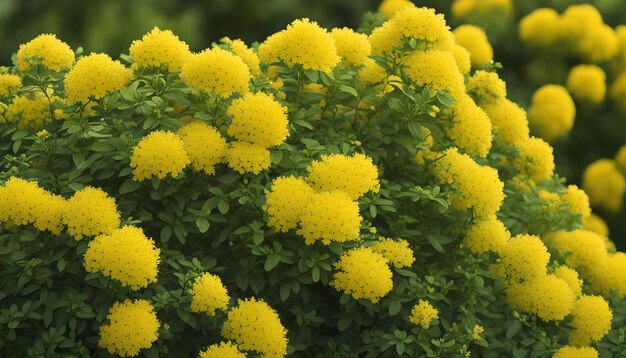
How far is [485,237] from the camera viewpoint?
12.9 ft

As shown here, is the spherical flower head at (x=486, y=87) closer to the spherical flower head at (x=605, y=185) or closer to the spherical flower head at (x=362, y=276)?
the spherical flower head at (x=362, y=276)

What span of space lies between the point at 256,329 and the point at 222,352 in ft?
0.50

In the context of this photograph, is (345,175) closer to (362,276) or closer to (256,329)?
(362,276)

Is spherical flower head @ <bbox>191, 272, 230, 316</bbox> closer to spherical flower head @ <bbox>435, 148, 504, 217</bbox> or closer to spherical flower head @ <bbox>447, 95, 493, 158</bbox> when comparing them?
spherical flower head @ <bbox>435, 148, 504, 217</bbox>

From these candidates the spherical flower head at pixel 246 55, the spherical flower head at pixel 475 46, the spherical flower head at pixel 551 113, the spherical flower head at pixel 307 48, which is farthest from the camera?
the spherical flower head at pixel 551 113

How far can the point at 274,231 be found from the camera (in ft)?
11.8

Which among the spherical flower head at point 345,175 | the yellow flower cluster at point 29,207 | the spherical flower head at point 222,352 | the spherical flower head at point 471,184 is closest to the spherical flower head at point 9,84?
the yellow flower cluster at point 29,207

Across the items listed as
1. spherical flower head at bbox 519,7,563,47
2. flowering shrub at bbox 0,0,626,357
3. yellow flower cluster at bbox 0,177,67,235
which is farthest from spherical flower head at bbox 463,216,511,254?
spherical flower head at bbox 519,7,563,47

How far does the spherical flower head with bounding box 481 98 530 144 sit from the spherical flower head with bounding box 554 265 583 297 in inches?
29.0

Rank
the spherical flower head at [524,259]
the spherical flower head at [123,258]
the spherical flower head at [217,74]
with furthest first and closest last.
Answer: the spherical flower head at [524,259]
the spherical flower head at [217,74]
the spherical flower head at [123,258]

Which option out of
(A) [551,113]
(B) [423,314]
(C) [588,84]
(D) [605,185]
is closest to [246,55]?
(B) [423,314]

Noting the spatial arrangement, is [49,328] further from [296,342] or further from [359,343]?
[359,343]

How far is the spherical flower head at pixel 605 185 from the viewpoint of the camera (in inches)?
274

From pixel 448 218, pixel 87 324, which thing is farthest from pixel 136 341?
pixel 448 218
